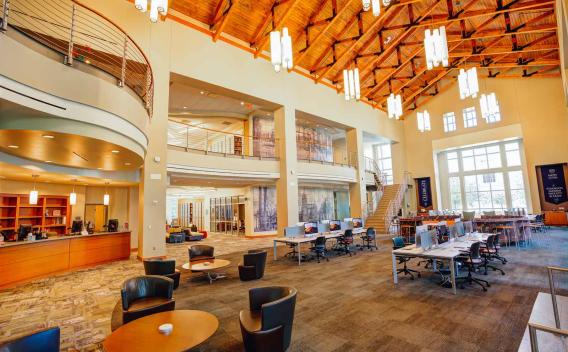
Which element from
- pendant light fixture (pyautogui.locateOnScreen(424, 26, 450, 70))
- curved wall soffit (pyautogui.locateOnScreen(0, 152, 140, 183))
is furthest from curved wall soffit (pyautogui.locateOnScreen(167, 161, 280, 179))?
pendant light fixture (pyautogui.locateOnScreen(424, 26, 450, 70))

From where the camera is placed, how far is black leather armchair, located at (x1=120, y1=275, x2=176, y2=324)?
3.45m

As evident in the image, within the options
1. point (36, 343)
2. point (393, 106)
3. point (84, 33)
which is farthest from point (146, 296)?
point (393, 106)

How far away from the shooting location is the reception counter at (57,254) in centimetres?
627

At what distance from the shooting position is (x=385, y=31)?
1301 centimetres

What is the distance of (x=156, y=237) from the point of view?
337 inches

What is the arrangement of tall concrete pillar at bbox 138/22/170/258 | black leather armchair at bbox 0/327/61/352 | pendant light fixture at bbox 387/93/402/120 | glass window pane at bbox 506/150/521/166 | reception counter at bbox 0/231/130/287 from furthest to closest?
glass window pane at bbox 506/150/521/166
pendant light fixture at bbox 387/93/402/120
tall concrete pillar at bbox 138/22/170/258
reception counter at bbox 0/231/130/287
black leather armchair at bbox 0/327/61/352

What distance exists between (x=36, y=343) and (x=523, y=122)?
833 inches

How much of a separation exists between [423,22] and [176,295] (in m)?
14.1

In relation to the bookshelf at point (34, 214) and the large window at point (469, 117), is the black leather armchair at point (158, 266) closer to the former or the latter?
the bookshelf at point (34, 214)

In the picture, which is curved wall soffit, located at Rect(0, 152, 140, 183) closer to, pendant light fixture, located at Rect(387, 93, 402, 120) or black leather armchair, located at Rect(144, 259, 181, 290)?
black leather armchair, located at Rect(144, 259, 181, 290)

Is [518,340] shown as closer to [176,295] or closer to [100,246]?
[176,295]

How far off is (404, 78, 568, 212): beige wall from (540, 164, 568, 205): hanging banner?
1.20 feet

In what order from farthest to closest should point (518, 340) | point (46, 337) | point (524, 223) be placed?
point (524, 223), point (518, 340), point (46, 337)

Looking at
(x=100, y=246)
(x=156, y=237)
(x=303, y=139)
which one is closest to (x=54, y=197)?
(x=100, y=246)
